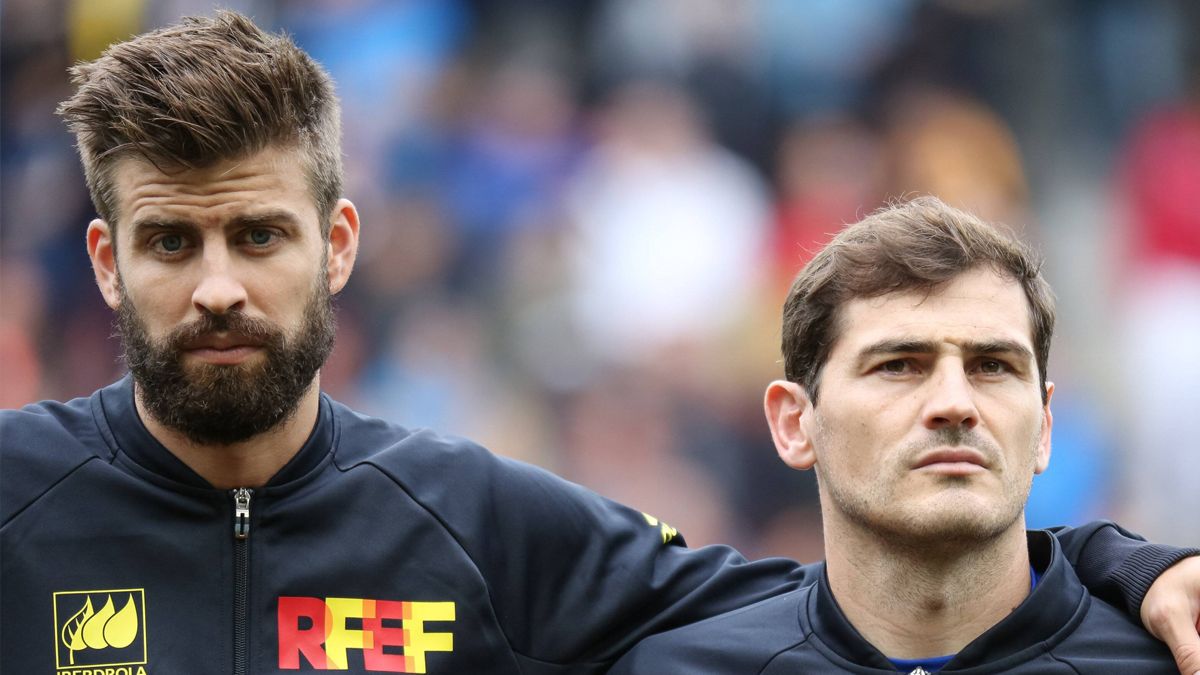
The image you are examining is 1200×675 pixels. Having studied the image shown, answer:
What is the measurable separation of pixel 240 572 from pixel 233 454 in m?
0.27

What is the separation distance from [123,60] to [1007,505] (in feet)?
7.10

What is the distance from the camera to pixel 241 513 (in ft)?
11.8

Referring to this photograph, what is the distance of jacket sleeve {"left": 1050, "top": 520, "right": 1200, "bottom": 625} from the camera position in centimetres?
354

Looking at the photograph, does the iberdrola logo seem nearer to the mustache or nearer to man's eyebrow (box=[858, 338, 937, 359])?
the mustache

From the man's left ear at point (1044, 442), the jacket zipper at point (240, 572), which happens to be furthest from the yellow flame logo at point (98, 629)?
the man's left ear at point (1044, 442)

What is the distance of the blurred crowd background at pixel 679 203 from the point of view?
326 inches

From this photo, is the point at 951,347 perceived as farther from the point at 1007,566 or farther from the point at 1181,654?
the point at 1181,654

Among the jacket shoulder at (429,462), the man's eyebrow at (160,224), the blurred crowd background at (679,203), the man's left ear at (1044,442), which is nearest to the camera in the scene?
the man's eyebrow at (160,224)

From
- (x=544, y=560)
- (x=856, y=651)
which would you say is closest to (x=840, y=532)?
(x=856, y=651)

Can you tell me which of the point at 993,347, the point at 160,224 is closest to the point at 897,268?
the point at 993,347

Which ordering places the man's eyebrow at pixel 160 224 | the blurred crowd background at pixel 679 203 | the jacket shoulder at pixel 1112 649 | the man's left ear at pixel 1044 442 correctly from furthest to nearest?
the blurred crowd background at pixel 679 203
the man's left ear at pixel 1044 442
the man's eyebrow at pixel 160 224
the jacket shoulder at pixel 1112 649

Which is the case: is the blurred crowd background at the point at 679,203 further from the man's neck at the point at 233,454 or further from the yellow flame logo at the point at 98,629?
the yellow flame logo at the point at 98,629

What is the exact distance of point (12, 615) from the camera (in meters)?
3.47

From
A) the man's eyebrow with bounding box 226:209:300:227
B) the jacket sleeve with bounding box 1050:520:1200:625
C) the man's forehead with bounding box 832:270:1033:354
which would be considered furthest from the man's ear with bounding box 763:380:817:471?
the man's eyebrow with bounding box 226:209:300:227
